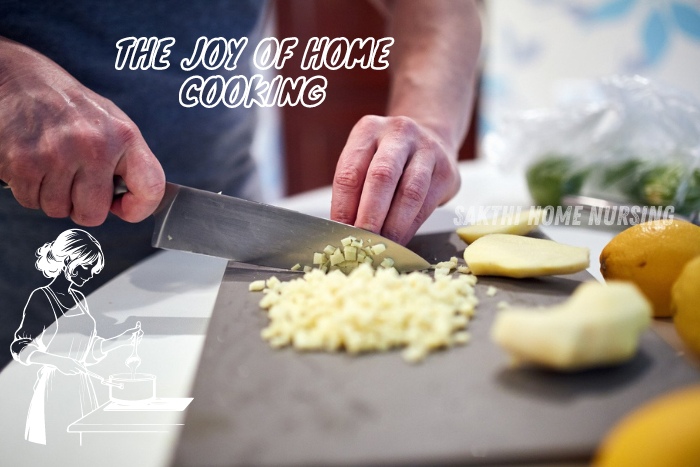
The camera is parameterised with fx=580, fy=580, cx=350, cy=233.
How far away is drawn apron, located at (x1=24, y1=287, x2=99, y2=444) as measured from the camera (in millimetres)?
615

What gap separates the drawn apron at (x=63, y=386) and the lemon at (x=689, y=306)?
0.64m

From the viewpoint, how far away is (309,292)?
72 cm

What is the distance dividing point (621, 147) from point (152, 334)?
1.07 m

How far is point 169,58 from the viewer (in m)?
1.07

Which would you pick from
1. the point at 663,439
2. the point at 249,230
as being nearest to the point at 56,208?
the point at 249,230

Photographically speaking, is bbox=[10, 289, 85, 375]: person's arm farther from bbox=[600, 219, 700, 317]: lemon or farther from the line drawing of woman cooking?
bbox=[600, 219, 700, 317]: lemon

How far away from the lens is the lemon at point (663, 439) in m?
0.36

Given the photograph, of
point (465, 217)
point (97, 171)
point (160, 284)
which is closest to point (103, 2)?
point (97, 171)

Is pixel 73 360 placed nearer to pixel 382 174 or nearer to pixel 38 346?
pixel 38 346

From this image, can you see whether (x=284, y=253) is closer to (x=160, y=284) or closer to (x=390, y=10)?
(x=160, y=284)

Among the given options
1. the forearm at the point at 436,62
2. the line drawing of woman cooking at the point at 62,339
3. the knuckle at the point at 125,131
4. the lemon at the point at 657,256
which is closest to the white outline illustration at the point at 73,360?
the line drawing of woman cooking at the point at 62,339

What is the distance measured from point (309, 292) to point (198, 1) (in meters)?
0.68

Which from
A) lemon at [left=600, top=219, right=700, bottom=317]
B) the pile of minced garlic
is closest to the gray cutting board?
the pile of minced garlic

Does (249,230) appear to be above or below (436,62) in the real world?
below
